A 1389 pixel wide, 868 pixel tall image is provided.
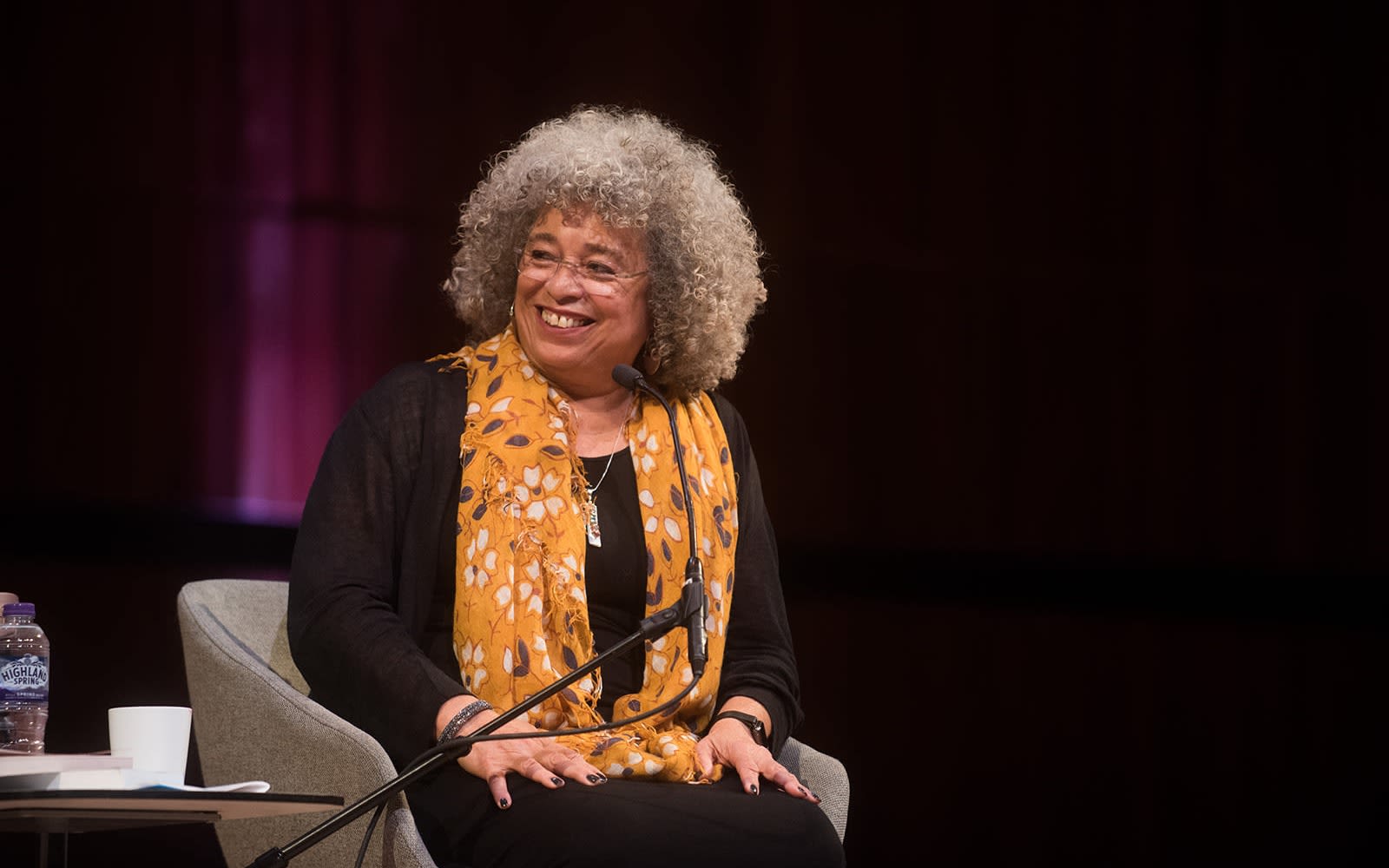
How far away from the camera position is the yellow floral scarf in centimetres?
213

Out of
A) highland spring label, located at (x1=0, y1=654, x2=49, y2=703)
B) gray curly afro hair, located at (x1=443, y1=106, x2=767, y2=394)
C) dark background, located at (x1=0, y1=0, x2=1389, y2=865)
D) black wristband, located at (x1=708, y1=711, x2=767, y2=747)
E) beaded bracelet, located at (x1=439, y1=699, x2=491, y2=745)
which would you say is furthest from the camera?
dark background, located at (x1=0, y1=0, x2=1389, y2=865)

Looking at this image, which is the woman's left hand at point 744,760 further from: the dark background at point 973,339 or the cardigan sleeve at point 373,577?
the dark background at point 973,339

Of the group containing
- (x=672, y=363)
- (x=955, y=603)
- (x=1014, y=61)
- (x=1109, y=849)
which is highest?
(x=1014, y=61)

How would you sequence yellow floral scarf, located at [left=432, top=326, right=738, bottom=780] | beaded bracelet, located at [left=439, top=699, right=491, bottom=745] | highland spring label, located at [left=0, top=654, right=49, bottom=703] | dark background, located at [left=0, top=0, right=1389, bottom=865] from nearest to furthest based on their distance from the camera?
highland spring label, located at [left=0, top=654, right=49, bottom=703], beaded bracelet, located at [left=439, top=699, right=491, bottom=745], yellow floral scarf, located at [left=432, top=326, right=738, bottom=780], dark background, located at [left=0, top=0, right=1389, bottom=865]

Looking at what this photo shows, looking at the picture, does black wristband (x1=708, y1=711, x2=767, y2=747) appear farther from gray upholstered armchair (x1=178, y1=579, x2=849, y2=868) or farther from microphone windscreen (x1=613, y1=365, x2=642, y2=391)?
microphone windscreen (x1=613, y1=365, x2=642, y2=391)

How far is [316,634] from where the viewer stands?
2078 mm

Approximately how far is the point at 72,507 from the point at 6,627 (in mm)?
1580

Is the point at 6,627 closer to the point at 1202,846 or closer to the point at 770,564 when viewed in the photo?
the point at 770,564

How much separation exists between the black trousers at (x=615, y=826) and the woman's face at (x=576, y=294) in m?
0.67

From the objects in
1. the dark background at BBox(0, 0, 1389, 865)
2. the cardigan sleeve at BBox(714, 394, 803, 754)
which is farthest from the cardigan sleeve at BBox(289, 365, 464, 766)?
the dark background at BBox(0, 0, 1389, 865)

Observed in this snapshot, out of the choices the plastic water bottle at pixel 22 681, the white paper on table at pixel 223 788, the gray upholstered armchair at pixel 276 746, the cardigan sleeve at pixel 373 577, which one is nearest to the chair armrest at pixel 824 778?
the gray upholstered armchair at pixel 276 746

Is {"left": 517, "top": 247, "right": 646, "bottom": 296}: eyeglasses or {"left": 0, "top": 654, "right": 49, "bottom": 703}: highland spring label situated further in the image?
{"left": 517, "top": 247, "right": 646, "bottom": 296}: eyeglasses

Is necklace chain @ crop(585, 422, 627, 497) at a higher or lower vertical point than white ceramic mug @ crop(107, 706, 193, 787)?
higher

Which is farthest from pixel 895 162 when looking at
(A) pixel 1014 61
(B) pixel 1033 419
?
(B) pixel 1033 419
